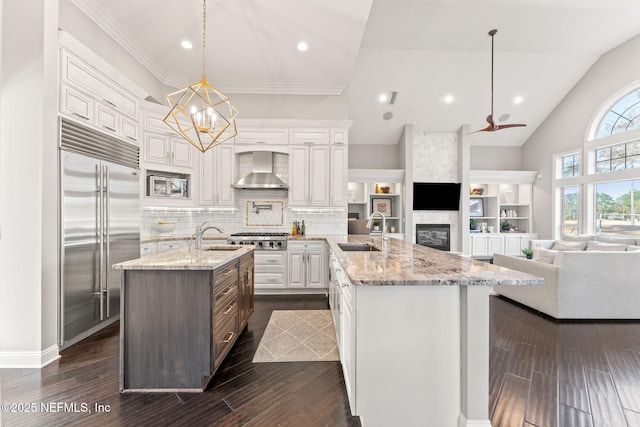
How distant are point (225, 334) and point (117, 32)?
3.92 meters

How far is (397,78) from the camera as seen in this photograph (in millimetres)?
6637

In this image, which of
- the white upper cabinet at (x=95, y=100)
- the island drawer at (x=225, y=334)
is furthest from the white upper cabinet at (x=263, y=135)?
the island drawer at (x=225, y=334)

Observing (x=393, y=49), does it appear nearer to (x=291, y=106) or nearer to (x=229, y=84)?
(x=291, y=106)

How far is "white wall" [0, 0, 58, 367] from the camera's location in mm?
2533

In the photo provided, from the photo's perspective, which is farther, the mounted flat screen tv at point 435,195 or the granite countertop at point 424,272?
the mounted flat screen tv at point 435,195

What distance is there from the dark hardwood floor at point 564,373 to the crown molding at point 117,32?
17.7 ft

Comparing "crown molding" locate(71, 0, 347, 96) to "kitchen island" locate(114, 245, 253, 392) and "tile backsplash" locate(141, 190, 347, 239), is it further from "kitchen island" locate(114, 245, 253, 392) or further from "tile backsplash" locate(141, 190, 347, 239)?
"kitchen island" locate(114, 245, 253, 392)

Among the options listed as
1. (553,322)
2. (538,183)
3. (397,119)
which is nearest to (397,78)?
(397,119)

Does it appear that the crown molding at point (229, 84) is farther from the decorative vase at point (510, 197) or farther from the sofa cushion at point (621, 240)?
the decorative vase at point (510, 197)

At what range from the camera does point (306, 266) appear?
4.59m

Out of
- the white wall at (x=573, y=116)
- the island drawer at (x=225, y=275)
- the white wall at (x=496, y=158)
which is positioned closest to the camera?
the island drawer at (x=225, y=275)

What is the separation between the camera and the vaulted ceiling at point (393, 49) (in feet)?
11.3

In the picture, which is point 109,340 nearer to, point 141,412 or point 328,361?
point 141,412

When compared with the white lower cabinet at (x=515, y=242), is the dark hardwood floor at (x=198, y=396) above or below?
below
